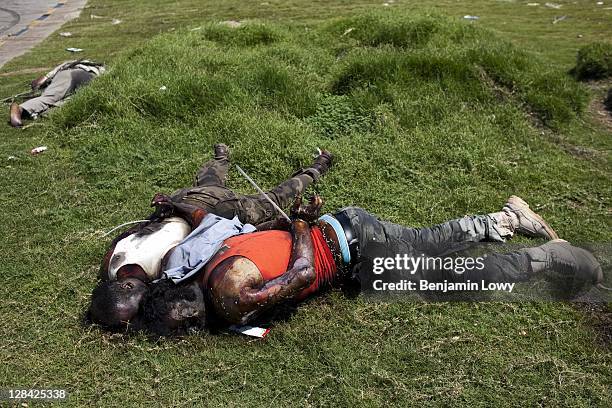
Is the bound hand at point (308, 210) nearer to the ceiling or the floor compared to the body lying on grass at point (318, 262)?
nearer to the ceiling

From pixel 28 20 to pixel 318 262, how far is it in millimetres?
13191

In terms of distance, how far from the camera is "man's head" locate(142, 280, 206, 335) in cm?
318

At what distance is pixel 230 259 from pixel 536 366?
180cm

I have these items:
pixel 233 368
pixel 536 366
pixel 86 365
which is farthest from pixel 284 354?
pixel 536 366

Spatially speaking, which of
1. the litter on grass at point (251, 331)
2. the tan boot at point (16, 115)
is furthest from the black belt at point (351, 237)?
the tan boot at point (16, 115)

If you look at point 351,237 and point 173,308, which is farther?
point 351,237

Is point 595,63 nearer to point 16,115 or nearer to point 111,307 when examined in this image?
point 111,307

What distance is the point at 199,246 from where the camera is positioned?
3400 mm

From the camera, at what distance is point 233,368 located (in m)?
3.10

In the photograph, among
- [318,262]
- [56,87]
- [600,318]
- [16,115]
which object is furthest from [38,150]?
[600,318]

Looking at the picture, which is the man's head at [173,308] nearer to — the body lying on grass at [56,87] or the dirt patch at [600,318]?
the dirt patch at [600,318]

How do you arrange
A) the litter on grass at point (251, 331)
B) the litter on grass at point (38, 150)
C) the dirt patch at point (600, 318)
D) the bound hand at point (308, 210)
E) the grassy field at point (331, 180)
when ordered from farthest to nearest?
the litter on grass at point (38, 150) < the bound hand at point (308, 210) < the litter on grass at point (251, 331) < the dirt patch at point (600, 318) < the grassy field at point (331, 180)

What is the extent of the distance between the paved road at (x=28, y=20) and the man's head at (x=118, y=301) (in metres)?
8.34

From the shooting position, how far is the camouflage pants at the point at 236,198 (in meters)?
4.07
